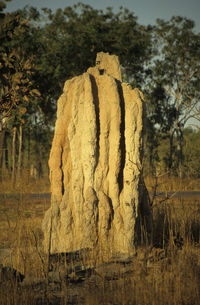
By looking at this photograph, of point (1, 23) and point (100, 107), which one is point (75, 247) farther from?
point (1, 23)

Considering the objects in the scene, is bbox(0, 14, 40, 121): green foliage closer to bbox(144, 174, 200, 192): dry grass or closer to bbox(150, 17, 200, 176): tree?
bbox(144, 174, 200, 192): dry grass

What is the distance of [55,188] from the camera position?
5.56m

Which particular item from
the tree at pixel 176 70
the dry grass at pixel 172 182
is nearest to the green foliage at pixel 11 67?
the dry grass at pixel 172 182

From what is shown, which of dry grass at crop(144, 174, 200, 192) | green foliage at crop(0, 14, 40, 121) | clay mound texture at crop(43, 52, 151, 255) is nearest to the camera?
green foliage at crop(0, 14, 40, 121)

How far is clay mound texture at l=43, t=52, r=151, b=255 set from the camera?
493cm

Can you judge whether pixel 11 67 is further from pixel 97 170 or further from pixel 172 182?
pixel 172 182

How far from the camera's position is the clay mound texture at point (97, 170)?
4930 millimetres

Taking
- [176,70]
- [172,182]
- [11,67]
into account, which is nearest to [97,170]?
[11,67]

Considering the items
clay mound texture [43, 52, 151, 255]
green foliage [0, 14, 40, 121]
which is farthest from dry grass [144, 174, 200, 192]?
green foliage [0, 14, 40, 121]

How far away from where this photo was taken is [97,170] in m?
5.23

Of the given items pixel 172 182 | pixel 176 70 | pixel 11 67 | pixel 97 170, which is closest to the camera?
pixel 11 67

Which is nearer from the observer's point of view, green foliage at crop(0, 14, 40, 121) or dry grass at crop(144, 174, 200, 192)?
green foliage at crop(0, 14, 40, 121)

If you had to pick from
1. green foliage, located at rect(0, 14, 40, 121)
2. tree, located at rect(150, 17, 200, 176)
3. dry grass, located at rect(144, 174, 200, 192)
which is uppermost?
tree, located at rect(150, 17, 200, 176)

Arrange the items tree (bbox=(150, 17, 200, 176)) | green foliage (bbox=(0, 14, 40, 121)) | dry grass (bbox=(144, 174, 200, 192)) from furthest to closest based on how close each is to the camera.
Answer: tree (bbox=(150, 17, 200, 176)), dry grass (bbox=(144, 174, 200, 192)), green foliage (bbox=(0, 14, 40, 121))
